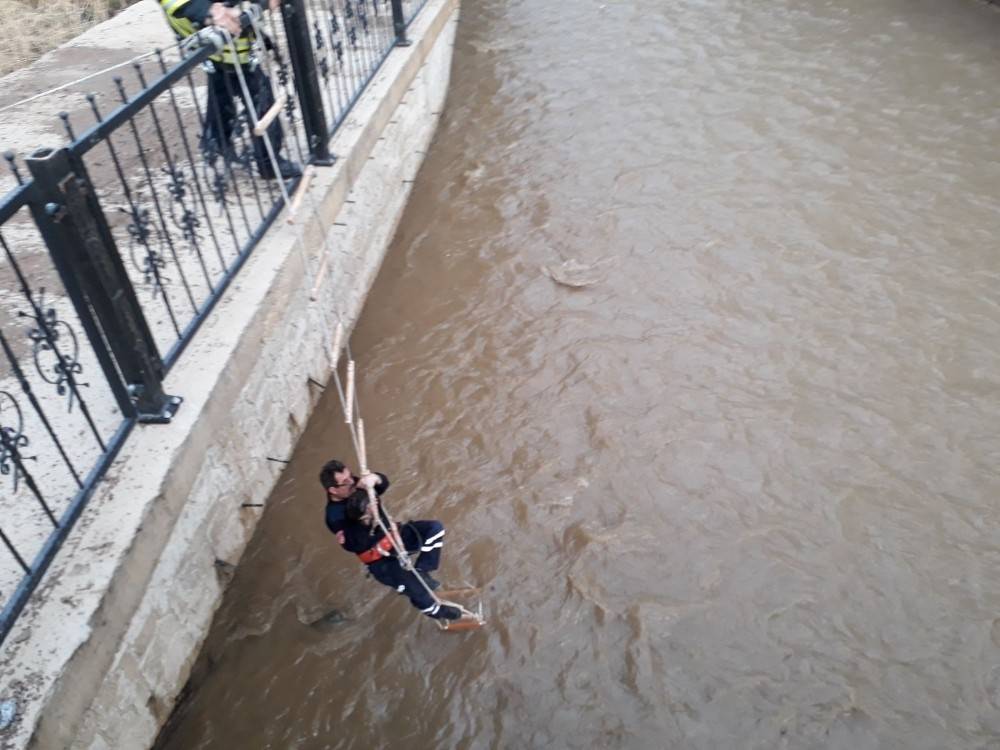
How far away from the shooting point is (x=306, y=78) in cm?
539

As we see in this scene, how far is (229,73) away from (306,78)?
509 mm

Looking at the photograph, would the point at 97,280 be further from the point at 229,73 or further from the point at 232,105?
the point at 229,73

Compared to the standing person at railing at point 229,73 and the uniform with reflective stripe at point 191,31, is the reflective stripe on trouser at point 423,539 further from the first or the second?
the uniform with reflective stripe at point 191,31

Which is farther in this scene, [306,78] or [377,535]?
[306,78]

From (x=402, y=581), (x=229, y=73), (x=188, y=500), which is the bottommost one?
(x=402, y=581)

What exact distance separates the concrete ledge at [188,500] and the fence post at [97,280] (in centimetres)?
20

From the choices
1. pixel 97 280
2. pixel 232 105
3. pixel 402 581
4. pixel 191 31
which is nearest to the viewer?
pixel 97 280

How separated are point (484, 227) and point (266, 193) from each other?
2.49m

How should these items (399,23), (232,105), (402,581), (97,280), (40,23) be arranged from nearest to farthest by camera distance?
(97,280) < (402,581) < (232,105) < (399,23) < (40,23)

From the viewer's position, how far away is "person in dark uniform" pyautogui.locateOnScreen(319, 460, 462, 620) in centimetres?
371

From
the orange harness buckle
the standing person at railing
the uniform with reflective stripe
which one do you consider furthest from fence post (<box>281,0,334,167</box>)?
the orange harness buckle

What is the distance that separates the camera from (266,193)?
5.57 meters

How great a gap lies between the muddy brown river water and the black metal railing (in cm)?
123

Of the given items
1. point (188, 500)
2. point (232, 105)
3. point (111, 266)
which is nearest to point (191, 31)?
point (232, 105)
